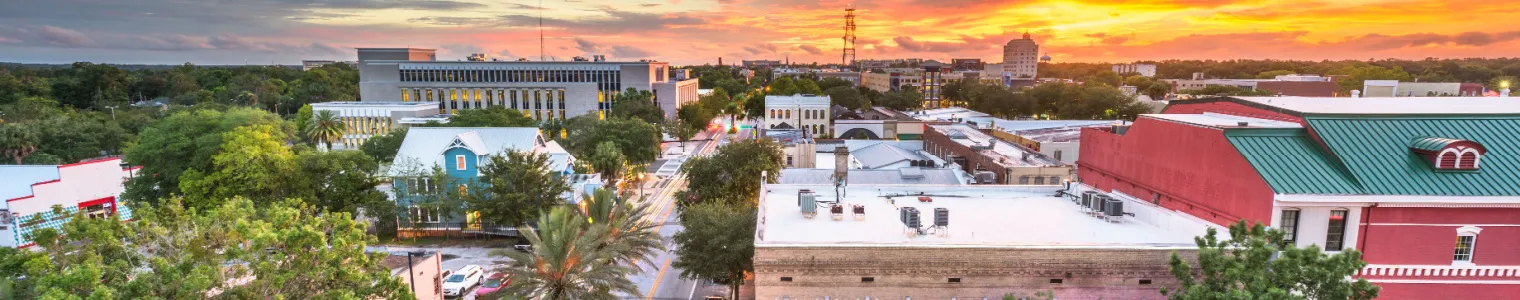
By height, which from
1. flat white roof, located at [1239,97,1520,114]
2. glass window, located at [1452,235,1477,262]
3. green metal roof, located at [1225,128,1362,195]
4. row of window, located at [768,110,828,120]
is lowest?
glass window, located at [1452,235,1477,262]

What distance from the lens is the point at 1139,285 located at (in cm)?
1789

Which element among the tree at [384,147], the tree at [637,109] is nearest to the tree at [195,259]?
the tree at [384,147]

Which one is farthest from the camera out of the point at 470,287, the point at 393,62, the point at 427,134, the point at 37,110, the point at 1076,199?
the point at 393,62

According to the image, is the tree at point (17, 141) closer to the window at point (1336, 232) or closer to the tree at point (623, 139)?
the tree at point (623, 139)

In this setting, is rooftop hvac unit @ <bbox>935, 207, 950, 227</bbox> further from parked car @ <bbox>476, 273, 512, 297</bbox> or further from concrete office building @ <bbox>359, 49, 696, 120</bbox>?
concrete office building @ <bbox>359, 49, 696, 120</bbox>

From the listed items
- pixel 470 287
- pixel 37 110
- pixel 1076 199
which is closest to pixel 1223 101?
pixel 1076 199

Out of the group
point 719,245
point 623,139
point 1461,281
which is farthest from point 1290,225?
point 623,139

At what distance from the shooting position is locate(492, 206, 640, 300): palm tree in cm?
2434

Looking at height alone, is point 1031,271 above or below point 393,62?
below

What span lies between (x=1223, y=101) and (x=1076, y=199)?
7529 millimetres

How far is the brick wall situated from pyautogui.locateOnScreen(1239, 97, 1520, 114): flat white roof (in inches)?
359

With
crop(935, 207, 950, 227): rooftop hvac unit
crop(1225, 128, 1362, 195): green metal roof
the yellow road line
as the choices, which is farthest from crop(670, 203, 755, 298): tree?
crop(1225, 128, 1362, 195): green metal roof

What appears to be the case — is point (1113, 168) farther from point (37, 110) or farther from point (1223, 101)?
point (37, 110)

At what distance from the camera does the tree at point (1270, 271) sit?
14227 millimetres
